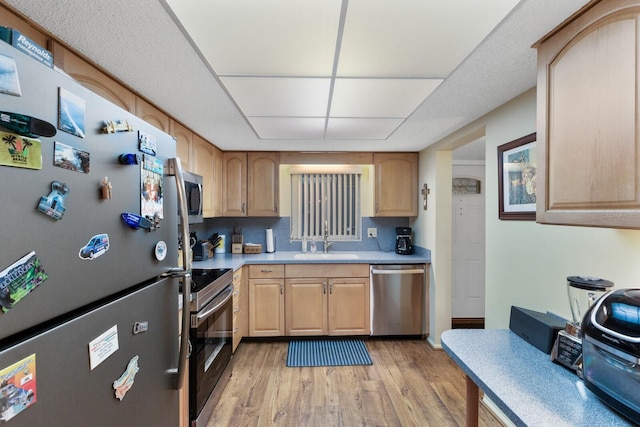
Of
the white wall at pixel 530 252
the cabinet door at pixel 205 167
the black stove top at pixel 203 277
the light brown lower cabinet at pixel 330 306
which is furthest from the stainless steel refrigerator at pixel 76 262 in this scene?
the light brown lower cabinet at pixel 330 306

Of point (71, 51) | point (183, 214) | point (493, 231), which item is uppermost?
point (71, 51)

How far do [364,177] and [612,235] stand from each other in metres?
2.71

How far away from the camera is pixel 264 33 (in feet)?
3.91

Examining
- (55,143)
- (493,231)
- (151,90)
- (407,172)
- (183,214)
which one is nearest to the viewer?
(55,143)

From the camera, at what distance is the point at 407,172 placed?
11.7 feet

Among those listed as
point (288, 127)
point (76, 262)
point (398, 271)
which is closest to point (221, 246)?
point (288, 127)

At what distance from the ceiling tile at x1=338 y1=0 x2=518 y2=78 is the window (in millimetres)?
2302

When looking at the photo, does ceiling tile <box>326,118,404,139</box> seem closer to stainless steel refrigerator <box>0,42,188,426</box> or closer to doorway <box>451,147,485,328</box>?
stainless steel refrigerator <box>0,42,188,426</box>

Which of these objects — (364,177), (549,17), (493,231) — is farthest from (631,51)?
(364,177)

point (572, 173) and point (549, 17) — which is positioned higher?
point (549, 17)

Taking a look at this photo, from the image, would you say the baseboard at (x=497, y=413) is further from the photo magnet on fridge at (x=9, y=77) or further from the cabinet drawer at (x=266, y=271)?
the photo magnet on fridge at (x=9, y=77)

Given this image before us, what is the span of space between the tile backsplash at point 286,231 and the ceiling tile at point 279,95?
6.23 feet

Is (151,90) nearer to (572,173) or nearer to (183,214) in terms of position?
(183,214)

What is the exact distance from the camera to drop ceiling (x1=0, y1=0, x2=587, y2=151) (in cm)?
105
